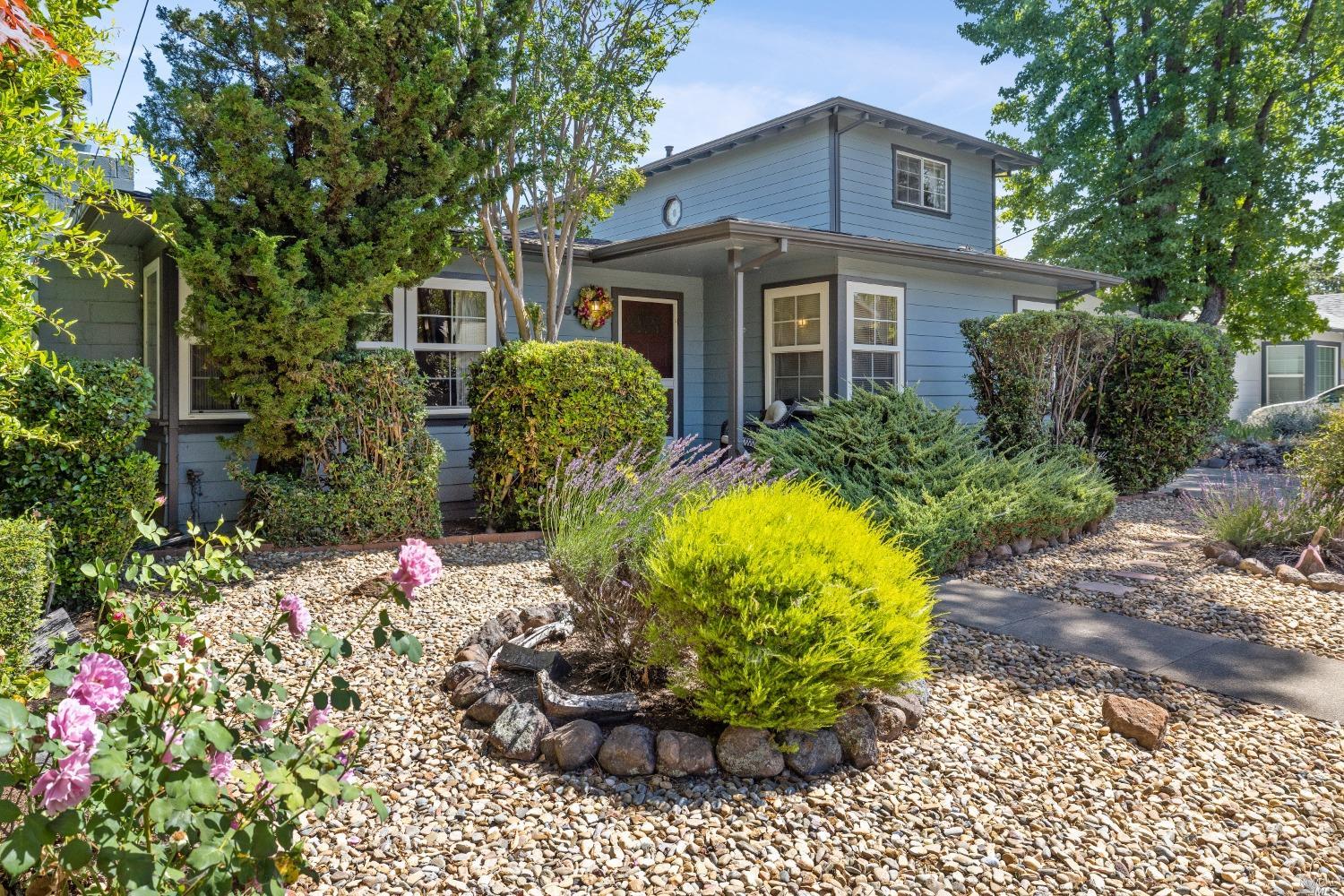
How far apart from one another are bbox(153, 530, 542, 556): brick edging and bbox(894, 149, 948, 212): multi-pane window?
27.1ft

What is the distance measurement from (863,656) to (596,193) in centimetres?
668

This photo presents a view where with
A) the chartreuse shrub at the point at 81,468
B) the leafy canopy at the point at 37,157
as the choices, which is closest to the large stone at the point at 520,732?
the leafy canopy at the point at 37,157

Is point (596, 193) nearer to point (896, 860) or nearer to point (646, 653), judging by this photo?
point (646, 653)

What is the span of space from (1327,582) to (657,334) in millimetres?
7460

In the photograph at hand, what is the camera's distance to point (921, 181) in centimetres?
1257

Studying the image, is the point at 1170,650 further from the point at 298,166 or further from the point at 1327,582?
the point at 298,166

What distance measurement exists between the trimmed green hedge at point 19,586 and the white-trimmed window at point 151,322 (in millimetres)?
4532

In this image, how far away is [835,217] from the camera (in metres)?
11.4

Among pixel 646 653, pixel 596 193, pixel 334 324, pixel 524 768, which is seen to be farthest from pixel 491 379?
pixel 524 768

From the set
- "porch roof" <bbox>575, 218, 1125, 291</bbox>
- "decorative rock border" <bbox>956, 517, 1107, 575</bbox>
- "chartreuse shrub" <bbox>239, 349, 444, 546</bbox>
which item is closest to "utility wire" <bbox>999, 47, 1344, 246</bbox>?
"porch roof" <bbox>575, 218, 1125, 291</bbox>

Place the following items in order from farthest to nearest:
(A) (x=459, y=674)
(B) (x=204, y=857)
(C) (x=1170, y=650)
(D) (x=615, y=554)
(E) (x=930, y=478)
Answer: (E) (x=930, y=478)
(C) (x=1170, y=650)
(D) (x=615, y=554)
(A) (x=459, y=674)
(B) (x=204, y=857)

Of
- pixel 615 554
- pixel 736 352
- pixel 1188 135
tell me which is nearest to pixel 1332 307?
pixel 1188 135

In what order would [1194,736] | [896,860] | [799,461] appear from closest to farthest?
[896,860] < [1194,736] < [799,461]

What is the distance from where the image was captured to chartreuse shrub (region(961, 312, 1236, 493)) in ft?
29.3
